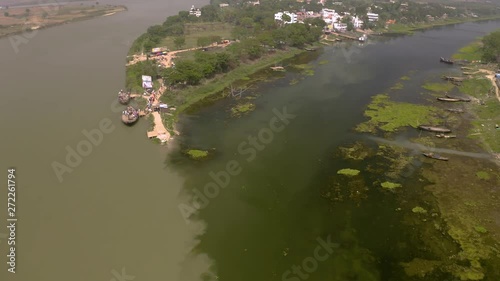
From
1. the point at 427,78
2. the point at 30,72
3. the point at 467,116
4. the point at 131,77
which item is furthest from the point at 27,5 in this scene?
the point at 467,116

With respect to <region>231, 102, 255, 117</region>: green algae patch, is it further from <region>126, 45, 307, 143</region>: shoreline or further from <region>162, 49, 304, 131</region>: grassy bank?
<region>162, 49, 304, 131</region>: grassy bank

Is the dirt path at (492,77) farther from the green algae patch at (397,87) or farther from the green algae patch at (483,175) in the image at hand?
the green algae patch at (483,175)

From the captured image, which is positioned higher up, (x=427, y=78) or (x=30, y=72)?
(x=30, y=72)

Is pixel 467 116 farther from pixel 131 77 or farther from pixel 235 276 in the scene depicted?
pixel 131 77

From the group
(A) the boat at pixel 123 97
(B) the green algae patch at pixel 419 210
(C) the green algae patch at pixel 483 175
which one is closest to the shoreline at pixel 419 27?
(C) the green algae patch at pixel 483 175

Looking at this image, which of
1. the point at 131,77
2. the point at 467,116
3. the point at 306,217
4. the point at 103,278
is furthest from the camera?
the point at 131,77

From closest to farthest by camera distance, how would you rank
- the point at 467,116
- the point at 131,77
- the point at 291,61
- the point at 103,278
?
the point at 103,278
the point at 467,116
the point at 131,77
the point at 291,61
